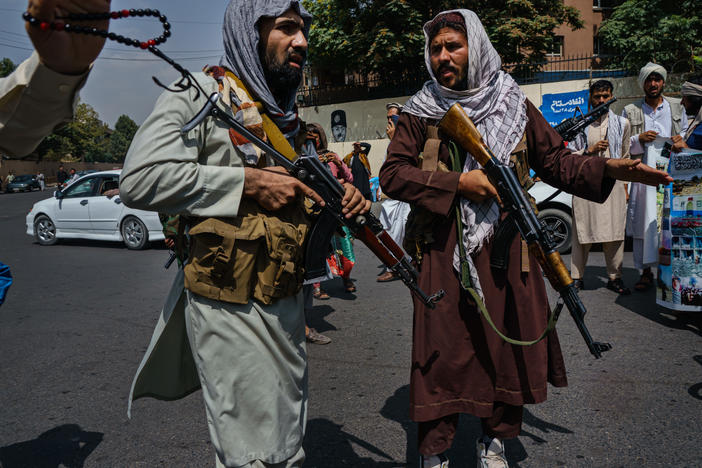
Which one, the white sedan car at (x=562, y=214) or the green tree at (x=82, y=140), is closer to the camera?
the white sedan car at (x=562, y=214)

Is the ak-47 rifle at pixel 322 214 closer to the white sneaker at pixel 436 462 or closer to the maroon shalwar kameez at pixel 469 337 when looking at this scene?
the maroon shalwar kameez at pixel 469 337

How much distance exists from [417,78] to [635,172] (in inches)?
792

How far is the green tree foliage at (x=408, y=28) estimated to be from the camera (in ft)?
64.1

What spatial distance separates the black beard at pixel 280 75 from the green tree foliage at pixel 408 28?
61.3 ft

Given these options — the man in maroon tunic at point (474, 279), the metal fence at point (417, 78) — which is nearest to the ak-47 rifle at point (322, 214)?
the man in maroon tunic at point (474, 279)

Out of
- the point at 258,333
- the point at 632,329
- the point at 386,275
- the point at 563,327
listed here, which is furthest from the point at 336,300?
the point at 258,333

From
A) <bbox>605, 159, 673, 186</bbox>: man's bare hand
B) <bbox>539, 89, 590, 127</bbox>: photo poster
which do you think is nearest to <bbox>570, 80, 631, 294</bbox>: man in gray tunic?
<bbox>605, 159, 673, 186</bbox>: man's bare hand

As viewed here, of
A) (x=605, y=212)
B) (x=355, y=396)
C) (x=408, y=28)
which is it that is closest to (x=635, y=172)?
(x=355, y=396)

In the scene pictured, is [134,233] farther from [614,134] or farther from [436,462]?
[436,462]

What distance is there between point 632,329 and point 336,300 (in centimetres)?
311

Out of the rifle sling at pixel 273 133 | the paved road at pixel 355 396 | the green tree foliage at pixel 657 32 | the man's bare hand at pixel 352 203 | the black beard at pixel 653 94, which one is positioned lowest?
the paved road at pixel 355 396

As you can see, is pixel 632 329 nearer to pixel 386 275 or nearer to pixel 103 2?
pixel 386 275

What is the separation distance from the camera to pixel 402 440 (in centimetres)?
303

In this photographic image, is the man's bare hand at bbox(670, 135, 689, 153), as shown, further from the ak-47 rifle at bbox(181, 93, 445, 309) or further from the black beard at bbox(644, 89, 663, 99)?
the ak-47 rifle at bbox(181, 93, 445, 309)
